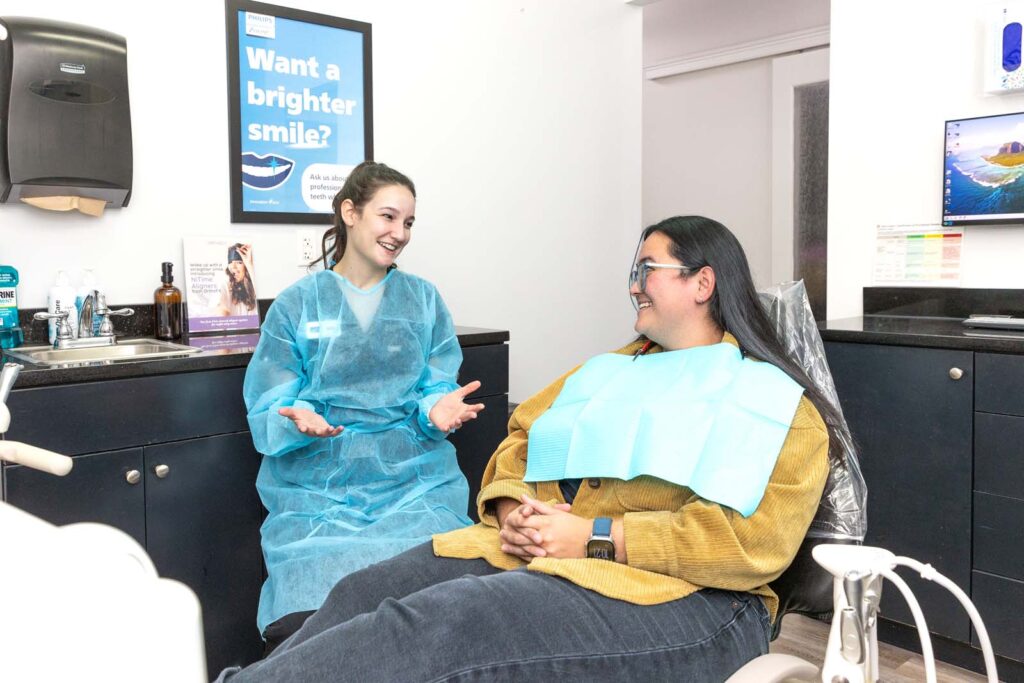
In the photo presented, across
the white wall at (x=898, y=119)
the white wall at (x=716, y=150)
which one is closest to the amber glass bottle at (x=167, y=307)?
the white wall at (x=898, y=119)

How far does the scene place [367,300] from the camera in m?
2.20

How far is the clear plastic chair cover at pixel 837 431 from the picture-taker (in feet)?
4.72

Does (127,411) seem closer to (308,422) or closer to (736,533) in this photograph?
(308,422)

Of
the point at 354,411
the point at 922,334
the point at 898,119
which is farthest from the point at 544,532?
the point at 898,119

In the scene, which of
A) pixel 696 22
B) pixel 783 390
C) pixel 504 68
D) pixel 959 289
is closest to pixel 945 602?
pixel 959 289

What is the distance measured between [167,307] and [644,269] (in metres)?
1.46

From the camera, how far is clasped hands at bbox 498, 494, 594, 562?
143 cm

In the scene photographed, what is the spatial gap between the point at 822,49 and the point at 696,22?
0.74 meters

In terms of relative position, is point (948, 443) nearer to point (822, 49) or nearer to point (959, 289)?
point (959, 289)

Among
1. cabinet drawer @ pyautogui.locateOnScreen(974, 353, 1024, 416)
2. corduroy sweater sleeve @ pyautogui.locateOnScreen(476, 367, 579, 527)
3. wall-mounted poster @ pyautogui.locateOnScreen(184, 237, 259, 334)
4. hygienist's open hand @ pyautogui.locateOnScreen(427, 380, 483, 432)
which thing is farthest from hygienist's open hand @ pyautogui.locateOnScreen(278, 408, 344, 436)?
cabinet drawer @ pyautogui.locateOnScreen(974, 353, 1024, 416)

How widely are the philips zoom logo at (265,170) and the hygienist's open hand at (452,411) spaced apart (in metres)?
1.07

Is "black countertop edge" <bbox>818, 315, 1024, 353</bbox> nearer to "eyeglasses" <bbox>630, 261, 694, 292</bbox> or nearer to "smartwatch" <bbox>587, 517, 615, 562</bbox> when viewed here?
"eyeglasses" <bbox>630, 261, 694, 292</bbox>

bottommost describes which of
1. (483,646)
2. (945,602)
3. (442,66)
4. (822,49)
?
(945,602)

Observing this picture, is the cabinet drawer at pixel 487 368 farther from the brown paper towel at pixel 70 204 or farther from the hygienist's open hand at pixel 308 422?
the brown paper towel at pixel 70 204
